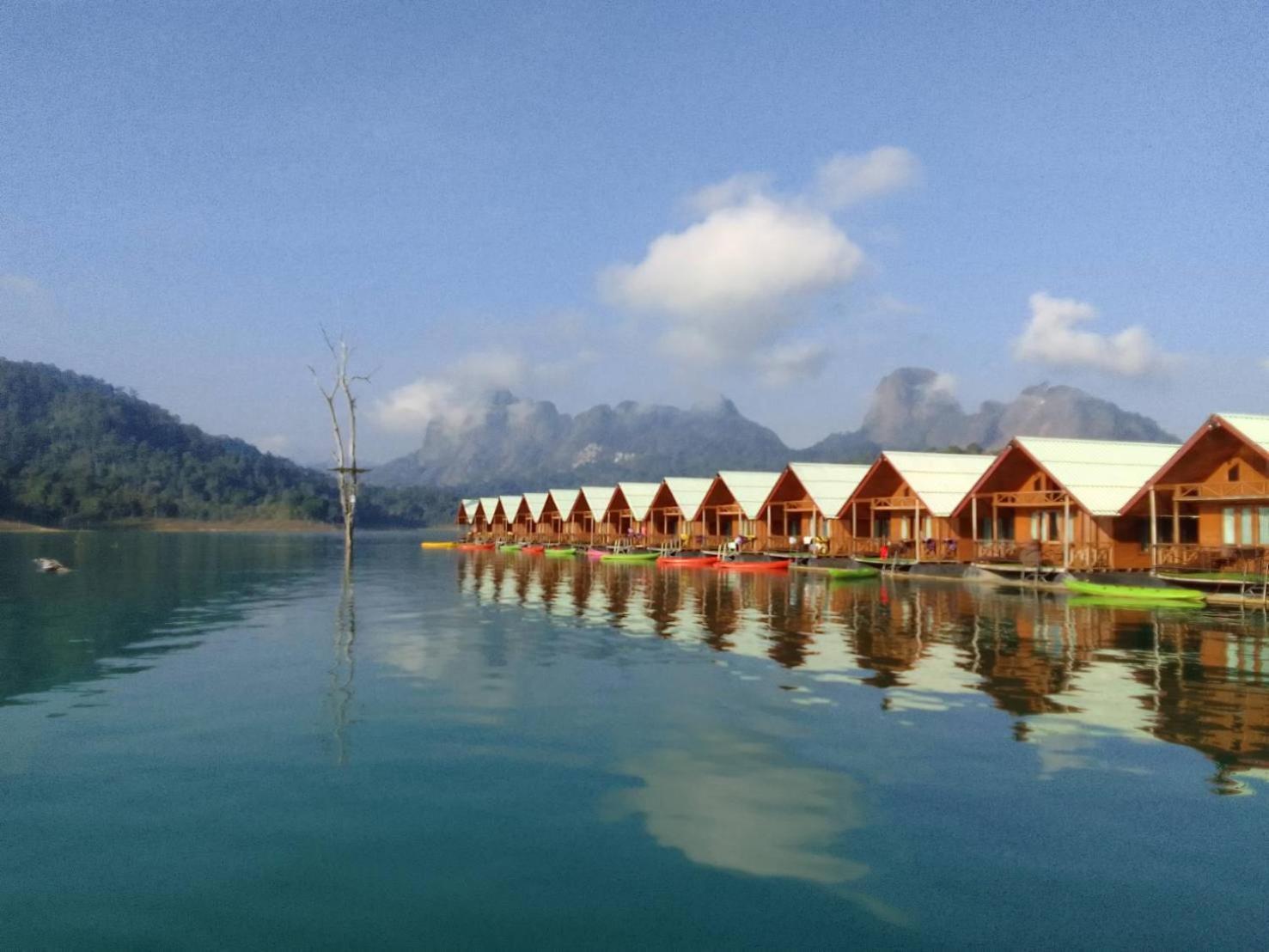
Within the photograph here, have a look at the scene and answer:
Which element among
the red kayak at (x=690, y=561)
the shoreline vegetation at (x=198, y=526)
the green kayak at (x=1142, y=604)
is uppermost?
the shoreline vegetation at (x=198, y=526)

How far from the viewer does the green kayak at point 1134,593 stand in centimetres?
3114

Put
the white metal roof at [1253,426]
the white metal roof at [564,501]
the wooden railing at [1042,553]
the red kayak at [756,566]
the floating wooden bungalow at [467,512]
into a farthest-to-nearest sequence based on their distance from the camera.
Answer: the floating wooden bungalow at [467,512]
the white metal roof at [564,501]
the red kayak at [756,566]
the wooden railing at [1042,553]
the white metal roof at [1253,426]

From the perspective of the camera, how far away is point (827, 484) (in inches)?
2235

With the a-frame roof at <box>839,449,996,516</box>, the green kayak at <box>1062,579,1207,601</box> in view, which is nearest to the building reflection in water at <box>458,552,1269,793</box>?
the green kayak at <box>1062,579,1207,601</box>

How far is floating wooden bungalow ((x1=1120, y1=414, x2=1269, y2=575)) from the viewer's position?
108 ft

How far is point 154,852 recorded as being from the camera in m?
8.47

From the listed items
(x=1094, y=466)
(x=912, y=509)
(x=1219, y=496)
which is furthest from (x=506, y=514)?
(x=1219, y=496)

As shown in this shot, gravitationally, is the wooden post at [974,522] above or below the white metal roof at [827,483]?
below

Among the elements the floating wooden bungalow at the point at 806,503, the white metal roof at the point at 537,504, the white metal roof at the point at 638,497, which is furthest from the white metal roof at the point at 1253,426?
the white metal roof at the point at 537,504

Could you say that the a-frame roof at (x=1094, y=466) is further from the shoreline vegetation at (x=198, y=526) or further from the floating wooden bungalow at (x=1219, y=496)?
the shoreline vegetation at (x=198, y=526)

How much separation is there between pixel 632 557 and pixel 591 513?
22196mm

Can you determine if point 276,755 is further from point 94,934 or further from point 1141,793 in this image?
point 1141,793

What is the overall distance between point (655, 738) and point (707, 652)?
26.7 ft

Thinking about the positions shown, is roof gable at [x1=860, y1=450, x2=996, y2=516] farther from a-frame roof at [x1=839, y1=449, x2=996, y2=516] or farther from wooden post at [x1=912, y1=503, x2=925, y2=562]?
wooden post at [x1=912, y1=503, x2=925, y2=562]
